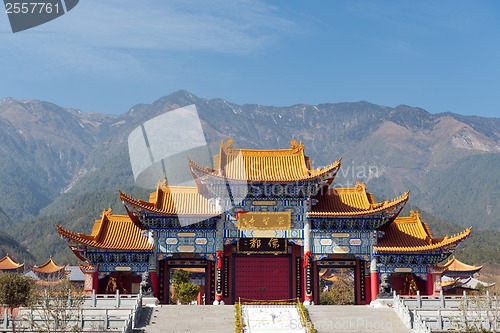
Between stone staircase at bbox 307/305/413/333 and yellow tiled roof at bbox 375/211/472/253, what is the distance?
12.4 feet

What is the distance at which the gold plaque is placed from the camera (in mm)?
35500

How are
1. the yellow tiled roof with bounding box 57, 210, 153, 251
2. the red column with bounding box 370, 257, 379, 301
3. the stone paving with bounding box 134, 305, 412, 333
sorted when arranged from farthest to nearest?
the red column with bounding box 370, 257, 379, 301, the yellow tiled roof with bounding box 57, 210, 153, 251, the stone paving with bounding box 134, 305, 412, 333

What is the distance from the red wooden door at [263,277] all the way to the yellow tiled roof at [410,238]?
5039mm

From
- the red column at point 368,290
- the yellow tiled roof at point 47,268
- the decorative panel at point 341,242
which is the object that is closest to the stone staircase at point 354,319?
the red column at point 368,290

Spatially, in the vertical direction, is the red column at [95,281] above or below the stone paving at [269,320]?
above

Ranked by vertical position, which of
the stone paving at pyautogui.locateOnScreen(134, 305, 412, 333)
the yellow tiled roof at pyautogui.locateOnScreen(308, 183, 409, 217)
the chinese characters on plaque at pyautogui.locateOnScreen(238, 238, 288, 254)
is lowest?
the stone paving at pyautogui.locateOnScreen(134, 305, 412, 333)

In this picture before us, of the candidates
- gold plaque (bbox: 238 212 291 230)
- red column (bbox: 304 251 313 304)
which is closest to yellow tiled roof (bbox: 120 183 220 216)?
gold plaque (bbox: 238 212 291 230)

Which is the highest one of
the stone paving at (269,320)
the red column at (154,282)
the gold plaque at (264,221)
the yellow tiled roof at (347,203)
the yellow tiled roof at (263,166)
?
Answer: the yellow tiled roof at (263,166)

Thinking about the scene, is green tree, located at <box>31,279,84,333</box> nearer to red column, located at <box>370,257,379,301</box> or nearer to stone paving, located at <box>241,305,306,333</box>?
stone paving, located at <box>241,305,306,333</box>

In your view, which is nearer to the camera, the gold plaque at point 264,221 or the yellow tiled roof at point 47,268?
the gold plaque at point 264,221

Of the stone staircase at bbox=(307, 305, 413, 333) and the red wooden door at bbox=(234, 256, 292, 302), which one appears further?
the red wooden door at bbox=(234, 256, 292, 302)

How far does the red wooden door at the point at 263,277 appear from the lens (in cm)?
3606

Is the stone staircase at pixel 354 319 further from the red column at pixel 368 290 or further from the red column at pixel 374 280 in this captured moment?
the red column at pixel 368 290

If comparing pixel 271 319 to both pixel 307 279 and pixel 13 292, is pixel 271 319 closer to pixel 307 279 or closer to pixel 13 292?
pixel 307 279
